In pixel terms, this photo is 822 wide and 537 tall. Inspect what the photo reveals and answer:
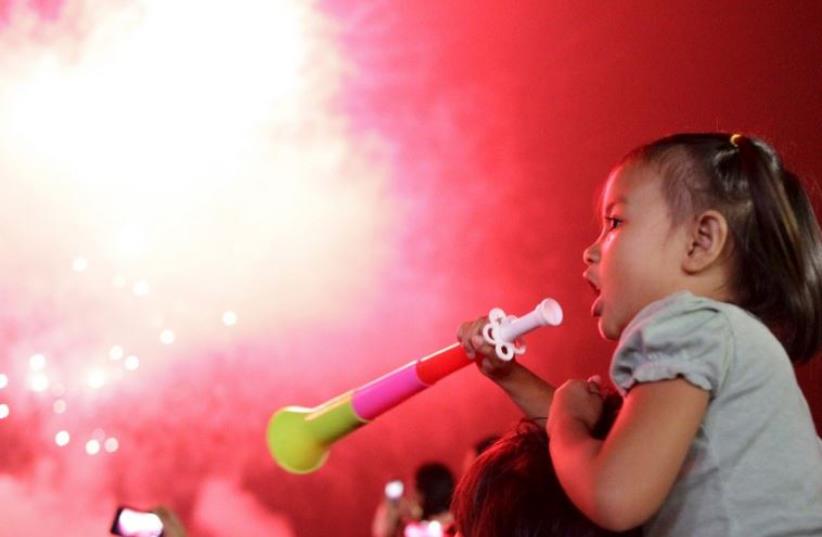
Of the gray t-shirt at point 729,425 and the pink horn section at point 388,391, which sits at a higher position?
the pink horn section at point 388,391

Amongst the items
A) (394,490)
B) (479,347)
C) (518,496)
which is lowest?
(394,490)

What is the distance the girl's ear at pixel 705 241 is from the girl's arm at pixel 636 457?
14 cm

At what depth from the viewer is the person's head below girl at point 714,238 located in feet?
2.69

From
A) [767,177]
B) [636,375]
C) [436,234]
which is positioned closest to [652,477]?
[636,375]

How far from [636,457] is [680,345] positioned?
99 mm

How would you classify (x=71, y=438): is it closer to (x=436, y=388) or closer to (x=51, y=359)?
(x=51, y=359)

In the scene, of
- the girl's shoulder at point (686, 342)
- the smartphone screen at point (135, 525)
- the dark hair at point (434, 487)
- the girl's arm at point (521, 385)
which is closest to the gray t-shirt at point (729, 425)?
the girl's shoulder at point (686, 342)

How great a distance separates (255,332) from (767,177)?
2.32 metres

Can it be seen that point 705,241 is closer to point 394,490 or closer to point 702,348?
point 702,348

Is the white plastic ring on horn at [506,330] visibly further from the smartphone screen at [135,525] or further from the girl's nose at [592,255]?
the smartphone screen at [135,525]

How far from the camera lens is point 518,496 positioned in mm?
780

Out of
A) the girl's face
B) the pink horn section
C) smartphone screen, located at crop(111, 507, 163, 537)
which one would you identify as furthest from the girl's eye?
smartphone screen, located at crop(111, 507, 163, 537)

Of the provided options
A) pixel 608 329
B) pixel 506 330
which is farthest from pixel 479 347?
pixel 608 329

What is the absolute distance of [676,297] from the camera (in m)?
0.76
